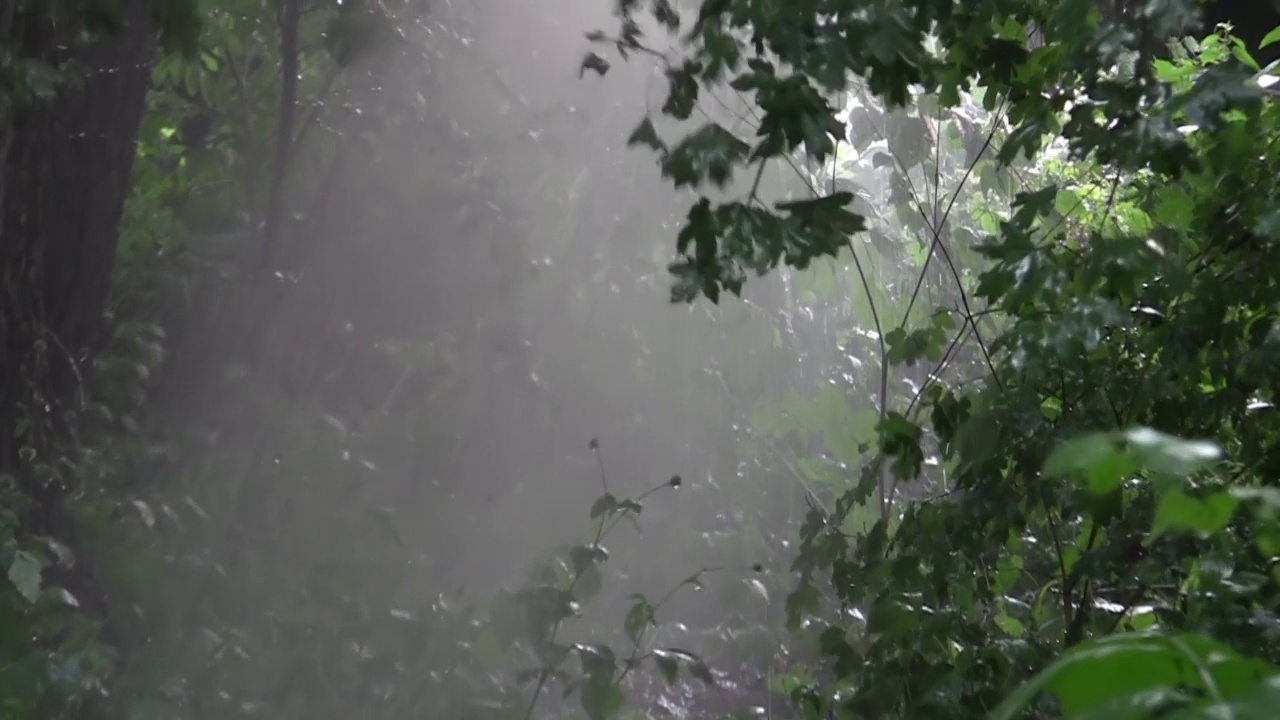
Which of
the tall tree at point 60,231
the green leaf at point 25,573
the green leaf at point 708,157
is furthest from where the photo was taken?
the tall tree at point 60,231

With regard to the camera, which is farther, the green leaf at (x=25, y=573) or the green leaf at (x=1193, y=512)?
the green leaf at (x=25, y=573)

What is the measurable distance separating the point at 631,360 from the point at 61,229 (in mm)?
1351

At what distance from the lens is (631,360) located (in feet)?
9.13

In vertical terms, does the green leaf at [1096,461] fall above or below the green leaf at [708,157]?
below

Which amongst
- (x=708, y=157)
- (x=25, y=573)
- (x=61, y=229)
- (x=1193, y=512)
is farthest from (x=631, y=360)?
(x=1193, y=512)

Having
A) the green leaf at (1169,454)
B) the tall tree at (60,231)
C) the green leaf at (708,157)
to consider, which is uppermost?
the tall tree at (60,231)

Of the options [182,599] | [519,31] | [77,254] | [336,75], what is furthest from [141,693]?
[519,31]

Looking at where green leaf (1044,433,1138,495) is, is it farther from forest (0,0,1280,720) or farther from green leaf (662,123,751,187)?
green leaf (662,123,751,187)

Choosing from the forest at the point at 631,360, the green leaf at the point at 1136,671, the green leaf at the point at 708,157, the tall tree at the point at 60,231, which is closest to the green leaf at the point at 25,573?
the forest at the point at 631,360

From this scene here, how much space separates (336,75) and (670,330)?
1.05 meters

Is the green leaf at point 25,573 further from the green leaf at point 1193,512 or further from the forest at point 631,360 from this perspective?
the green leaf at point 1193,512

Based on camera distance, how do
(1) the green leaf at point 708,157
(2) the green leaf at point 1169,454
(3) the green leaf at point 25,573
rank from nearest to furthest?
(2) the green leaf at point 1169,454 < (1) the green leaf at point 708,157 < (3) the green leaf at point 25,573

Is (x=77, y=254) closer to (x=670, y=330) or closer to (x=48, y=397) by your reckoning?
(x=48, y=397)

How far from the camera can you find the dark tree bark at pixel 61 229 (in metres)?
1.71
